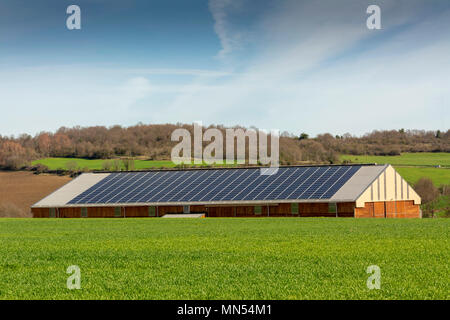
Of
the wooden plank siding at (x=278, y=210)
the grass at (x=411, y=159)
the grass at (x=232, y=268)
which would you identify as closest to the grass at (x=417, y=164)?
the grass at (x=411, y=159)

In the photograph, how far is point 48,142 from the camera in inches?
4909

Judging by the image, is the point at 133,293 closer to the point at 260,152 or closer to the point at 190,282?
the point at 190,282

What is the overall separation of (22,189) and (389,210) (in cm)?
6405

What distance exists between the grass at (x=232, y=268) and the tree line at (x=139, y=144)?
291 ft

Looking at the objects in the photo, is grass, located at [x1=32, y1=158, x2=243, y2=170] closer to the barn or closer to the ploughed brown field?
the ploughed brown field

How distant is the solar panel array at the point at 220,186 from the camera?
5800 cm

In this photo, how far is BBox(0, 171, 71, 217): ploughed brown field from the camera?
86.6m

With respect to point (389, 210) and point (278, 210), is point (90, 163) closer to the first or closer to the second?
point (278, 210)

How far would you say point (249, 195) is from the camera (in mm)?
58844

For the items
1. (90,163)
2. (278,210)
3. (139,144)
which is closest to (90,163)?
(90,163)

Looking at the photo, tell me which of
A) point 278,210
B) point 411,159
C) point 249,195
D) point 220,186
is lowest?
point 278,210

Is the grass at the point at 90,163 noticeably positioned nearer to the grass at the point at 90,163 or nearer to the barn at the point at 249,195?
the grass at the point at 90,163

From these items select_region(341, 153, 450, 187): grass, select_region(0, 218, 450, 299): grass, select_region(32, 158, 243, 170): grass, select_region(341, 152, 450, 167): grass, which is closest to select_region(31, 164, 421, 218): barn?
select_region(0, 218, 450, 299): grass
